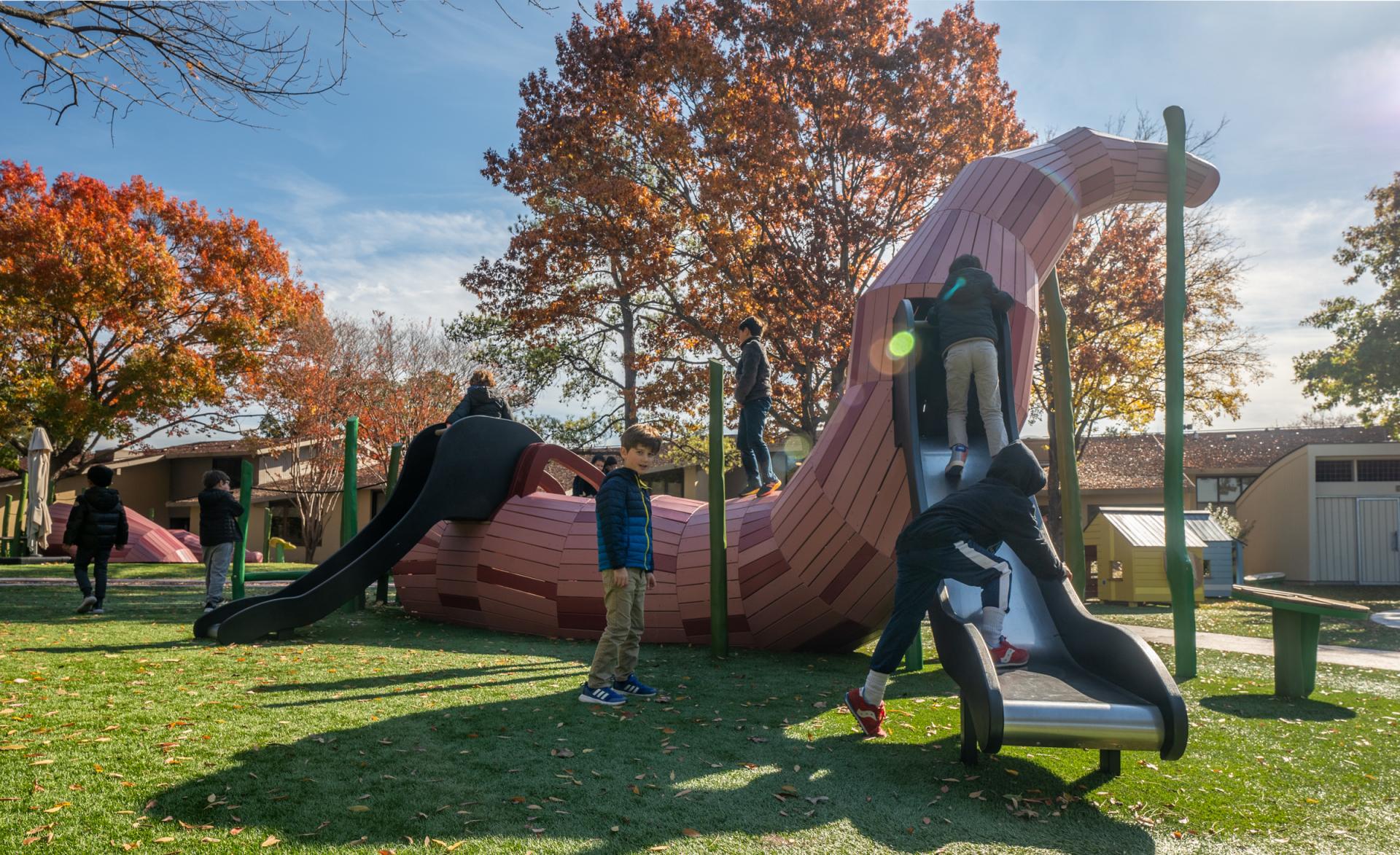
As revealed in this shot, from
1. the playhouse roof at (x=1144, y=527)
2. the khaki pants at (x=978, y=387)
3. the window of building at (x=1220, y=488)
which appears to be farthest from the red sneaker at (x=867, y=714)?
the window of building at (x=1220, y=488)

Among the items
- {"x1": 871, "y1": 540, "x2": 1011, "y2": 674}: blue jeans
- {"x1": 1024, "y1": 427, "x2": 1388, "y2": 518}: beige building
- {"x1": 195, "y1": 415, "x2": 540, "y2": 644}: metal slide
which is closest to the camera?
{"x1": 871, "y1": 540, "x2": 1011, "y2": 674}: blue jeans

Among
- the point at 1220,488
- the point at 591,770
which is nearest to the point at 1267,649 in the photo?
the point at 591,770

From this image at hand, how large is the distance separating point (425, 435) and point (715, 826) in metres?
6.98

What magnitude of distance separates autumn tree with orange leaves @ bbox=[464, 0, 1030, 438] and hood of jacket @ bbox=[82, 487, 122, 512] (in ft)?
29.9

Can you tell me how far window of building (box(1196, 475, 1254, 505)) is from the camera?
31938 mm

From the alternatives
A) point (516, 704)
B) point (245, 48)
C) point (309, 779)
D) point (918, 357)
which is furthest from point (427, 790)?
point (245, 48)

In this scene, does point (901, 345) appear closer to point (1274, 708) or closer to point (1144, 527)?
point (1274, 708)

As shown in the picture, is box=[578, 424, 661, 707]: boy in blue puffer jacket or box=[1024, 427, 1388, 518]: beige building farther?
box=[1024, 427, 1388, 518]: beige building

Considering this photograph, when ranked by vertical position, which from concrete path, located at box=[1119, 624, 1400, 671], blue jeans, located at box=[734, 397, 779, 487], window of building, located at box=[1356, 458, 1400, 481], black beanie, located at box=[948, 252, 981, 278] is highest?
black beanie, located at box=[948, 252, 981, 278]

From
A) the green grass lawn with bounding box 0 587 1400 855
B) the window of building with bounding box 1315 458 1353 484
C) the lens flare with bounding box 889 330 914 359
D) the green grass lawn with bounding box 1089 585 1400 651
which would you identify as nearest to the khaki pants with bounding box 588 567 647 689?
the green grass lawn with bounding box 0 587 1400 855

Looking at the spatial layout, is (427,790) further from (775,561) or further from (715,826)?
(775,561)

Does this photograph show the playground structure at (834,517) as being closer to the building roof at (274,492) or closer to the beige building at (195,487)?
the building roof at (274,492)

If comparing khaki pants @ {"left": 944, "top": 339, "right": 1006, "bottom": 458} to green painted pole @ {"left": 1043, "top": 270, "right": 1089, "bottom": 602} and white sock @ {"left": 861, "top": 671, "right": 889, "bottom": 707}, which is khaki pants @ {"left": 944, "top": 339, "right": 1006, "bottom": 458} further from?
white sock @ {"left": 861, "top": 671, "right": 889, "bottom": 707}

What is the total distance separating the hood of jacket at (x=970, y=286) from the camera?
6.45 meters
